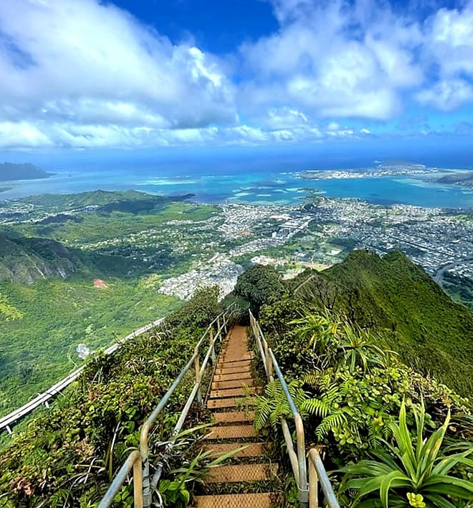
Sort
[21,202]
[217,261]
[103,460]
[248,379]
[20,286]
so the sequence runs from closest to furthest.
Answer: [103,460]
[248,379]
[20,286]
[217,261]
[21,202]

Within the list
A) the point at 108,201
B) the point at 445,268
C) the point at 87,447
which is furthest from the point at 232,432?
the point at 108,201

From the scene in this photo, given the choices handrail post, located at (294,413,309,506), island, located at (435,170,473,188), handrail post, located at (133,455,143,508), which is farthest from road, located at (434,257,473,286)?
island, located at (435,170,473,188)

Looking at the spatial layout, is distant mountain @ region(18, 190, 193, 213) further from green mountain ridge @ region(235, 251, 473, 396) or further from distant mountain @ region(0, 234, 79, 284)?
green mountain ridge @ region(235, 251, 473, 396)

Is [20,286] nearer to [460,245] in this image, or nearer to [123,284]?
[123,284]

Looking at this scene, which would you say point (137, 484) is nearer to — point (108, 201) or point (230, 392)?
point (230, 392)

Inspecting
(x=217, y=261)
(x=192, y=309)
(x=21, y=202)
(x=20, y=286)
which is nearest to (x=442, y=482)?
(x=192, y=309)
